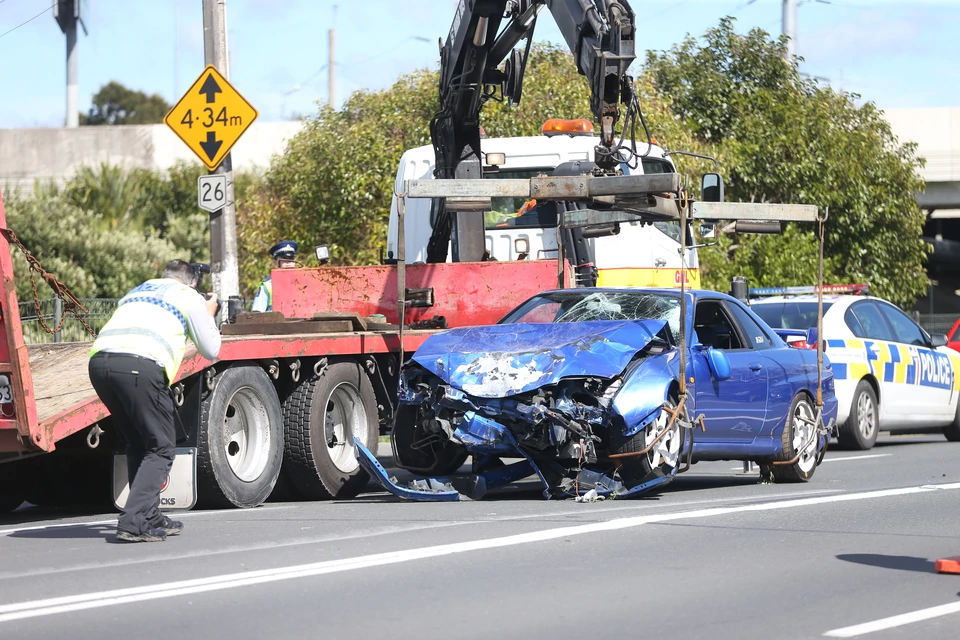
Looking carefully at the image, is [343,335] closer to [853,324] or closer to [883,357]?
[853,324]

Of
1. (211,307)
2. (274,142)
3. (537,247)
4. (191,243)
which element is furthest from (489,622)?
(274,142)

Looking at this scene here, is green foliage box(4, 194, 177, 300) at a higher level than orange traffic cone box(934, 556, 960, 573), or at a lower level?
higher

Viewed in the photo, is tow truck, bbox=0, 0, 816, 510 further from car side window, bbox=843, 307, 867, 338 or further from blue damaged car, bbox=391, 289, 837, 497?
car side window, bbox=843, 307, 867, 338

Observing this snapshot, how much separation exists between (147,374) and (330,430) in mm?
3004

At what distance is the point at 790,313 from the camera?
15.5 m

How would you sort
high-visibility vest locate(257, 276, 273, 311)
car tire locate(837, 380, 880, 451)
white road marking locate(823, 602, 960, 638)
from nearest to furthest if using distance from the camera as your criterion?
white road marking locate(823, 602, 960, 638), high-visibility vest locate(257, 276, 273, 311), car tire locate(837, 380, 880, 451)

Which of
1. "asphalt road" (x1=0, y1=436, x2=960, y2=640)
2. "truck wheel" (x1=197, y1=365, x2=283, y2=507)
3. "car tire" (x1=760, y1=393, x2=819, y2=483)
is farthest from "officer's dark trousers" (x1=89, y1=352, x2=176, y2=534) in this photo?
"car tire" (x1=760, y1=393, x2=819, y2=483)

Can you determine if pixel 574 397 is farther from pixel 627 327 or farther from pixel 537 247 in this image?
pixel 537 247

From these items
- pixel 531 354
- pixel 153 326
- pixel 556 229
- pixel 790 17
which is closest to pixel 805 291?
pixel 556 229

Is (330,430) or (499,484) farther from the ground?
(330,430)

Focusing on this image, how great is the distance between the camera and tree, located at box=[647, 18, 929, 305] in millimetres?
29141

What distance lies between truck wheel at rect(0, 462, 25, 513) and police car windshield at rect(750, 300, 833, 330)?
8243 millimetres

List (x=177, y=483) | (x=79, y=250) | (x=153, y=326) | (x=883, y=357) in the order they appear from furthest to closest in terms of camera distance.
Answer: (x=79, y=250) < (x=883, y=357) < (x=177, y=483) < (x=153, y=326)

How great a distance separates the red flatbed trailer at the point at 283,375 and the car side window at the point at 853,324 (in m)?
4.26
